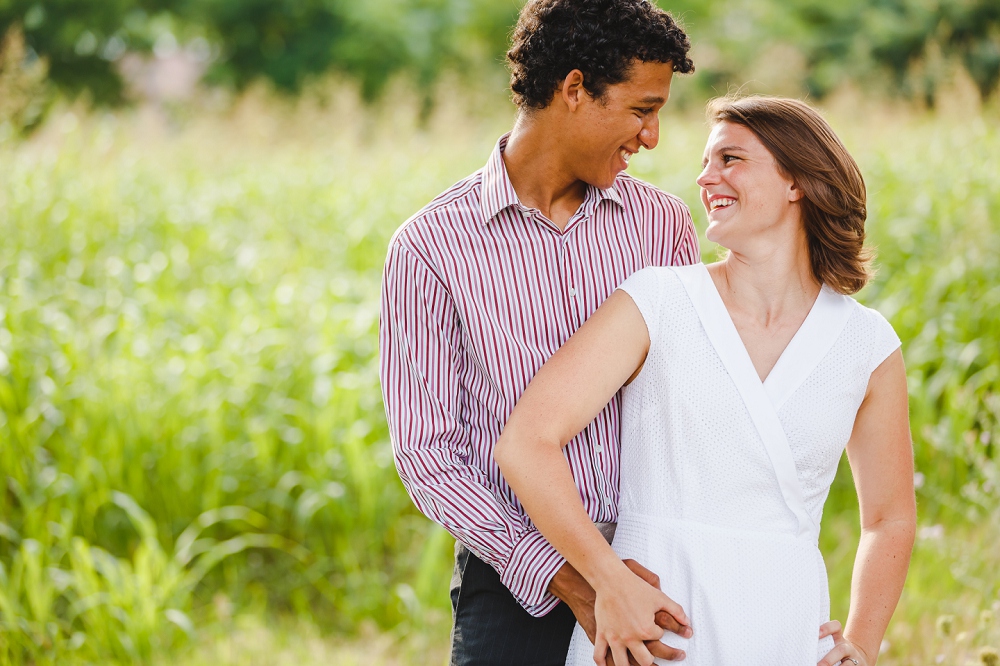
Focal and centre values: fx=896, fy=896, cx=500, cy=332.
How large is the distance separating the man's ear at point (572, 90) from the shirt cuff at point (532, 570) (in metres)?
0.85

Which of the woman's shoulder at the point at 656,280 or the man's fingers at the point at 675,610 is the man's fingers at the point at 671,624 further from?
the woman's shoulder at the point at 656,280

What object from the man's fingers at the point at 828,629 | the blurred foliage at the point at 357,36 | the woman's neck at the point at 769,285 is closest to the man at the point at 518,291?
the woman's neck at the point at 769,285

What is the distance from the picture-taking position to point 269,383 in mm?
3938

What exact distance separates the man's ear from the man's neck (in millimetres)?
64

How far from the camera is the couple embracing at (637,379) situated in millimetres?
1562

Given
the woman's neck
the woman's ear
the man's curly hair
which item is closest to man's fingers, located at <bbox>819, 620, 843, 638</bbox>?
the woman's neck

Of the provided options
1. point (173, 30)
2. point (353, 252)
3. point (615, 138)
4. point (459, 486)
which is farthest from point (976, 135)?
point (173, 30)

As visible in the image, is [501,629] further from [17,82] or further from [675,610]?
[17,82]

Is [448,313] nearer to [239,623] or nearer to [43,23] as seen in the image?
[239,623]

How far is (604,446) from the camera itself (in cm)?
178

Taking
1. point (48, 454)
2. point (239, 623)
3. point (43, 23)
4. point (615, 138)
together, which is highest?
point (43, 23)

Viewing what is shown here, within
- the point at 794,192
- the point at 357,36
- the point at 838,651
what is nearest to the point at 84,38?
the point at 357,36

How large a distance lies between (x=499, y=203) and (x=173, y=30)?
16.8m

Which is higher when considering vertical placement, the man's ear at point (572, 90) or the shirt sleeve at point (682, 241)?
the man's ear at point (572, 90)
